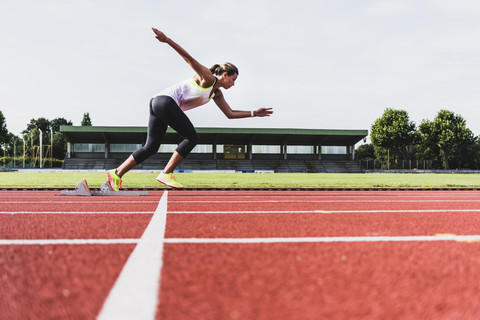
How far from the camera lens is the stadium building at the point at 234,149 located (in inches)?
2090

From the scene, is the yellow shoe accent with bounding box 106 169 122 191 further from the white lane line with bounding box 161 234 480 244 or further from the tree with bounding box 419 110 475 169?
the tree with bounding box 419 110 475 169

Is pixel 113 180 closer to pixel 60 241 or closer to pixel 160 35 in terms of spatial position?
pixel 160 35

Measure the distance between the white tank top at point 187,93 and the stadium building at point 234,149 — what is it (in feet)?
150

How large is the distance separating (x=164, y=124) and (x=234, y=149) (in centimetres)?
5192

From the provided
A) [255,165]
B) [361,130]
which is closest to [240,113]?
[255,165]

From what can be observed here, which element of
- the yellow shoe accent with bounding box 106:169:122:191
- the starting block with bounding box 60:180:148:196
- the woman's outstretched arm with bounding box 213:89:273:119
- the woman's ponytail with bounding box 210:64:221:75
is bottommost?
the starting block with bounding box 60:180:148:196

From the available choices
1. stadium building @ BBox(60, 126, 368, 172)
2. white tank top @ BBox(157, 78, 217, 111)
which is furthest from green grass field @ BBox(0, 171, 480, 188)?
stadium building @ BBox(60, 126, 368, 172)

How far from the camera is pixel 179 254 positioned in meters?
2.17

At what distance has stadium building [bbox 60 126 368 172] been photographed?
5309 cm

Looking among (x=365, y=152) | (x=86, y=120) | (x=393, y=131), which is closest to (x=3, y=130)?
(x=86, y=120)

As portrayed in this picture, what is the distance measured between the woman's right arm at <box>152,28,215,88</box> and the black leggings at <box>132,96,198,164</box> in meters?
0.59

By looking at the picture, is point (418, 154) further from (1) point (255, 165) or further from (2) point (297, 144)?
(1) point (255, 165)

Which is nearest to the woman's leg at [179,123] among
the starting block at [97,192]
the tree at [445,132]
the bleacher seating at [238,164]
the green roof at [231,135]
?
the starting block at [97,192]

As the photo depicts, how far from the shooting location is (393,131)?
214 feet
